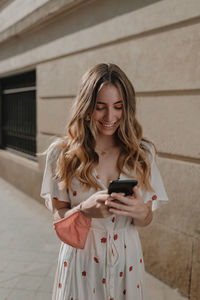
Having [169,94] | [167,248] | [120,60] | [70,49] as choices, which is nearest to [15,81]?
[70,49]

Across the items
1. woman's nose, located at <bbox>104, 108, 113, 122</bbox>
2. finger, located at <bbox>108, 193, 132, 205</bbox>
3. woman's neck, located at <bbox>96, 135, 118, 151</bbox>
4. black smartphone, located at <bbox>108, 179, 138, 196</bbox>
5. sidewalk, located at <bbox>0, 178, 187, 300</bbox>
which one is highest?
→ woman's nose, located at <bbox>104, 108, 113, 122</bbox>

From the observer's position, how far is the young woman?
1739mm

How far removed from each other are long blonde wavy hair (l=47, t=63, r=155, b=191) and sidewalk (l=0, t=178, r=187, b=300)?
2.02 metres

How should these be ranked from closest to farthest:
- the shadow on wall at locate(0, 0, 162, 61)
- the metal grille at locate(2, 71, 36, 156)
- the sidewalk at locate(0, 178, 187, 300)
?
the sidewalk at locate(0, 178, 187, 300), the shadow on wall at locate(0, 0, 162, 61), the metal grille at locate(2, 71, 36, 156)

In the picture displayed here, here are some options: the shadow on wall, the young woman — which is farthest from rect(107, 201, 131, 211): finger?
the shadow on wall

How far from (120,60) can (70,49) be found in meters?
1.53

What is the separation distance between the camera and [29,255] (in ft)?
13.6

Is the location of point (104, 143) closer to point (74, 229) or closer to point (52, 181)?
point (52, 181)

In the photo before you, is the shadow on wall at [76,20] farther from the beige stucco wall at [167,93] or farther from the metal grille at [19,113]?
the metal grille at [19,113]

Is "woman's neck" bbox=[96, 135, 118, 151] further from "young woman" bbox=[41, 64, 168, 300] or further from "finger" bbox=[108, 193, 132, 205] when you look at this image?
"finger" bbox=[108, 193, 132, 205]

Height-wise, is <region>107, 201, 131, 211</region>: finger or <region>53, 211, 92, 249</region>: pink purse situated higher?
<region>107, 201, 131, 211</region>: finger

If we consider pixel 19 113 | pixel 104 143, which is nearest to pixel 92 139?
pixel 104 143

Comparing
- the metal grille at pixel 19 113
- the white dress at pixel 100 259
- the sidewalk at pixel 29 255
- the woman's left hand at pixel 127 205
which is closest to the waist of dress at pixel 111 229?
the white dress at pixel 100 259

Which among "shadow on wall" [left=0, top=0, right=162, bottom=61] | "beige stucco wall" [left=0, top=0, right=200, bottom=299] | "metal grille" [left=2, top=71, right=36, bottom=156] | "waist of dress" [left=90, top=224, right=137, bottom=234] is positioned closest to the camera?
"waist of dress" [left=90, top=224, right=137, bottom=234]
